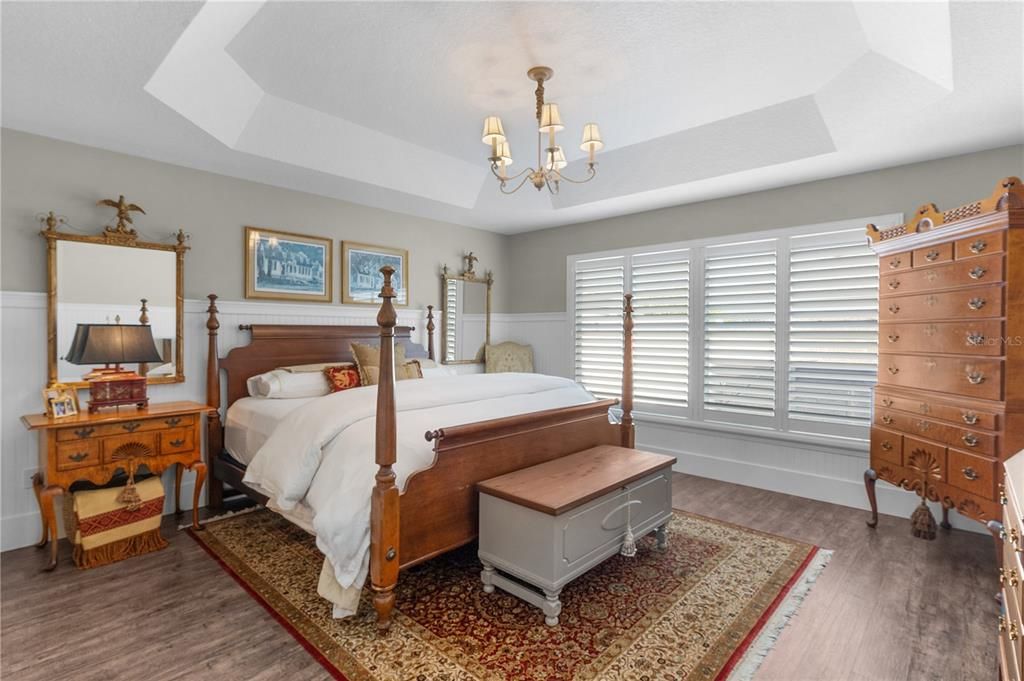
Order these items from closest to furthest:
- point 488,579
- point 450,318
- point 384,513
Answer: point 384,513 < point 488,579 < point 450,318

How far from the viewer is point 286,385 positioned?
3.65 meters

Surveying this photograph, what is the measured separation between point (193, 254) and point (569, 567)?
3400 millimetres

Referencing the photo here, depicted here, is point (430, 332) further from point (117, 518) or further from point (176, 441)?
point (117, 518)

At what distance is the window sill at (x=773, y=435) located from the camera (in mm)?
3863

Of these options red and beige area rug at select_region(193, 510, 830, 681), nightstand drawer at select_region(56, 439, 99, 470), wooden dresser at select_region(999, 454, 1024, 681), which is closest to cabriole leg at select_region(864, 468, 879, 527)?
red and beige area rug at select_region(193, 510, 830, 681)

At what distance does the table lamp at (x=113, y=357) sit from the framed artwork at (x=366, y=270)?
1.74 metres

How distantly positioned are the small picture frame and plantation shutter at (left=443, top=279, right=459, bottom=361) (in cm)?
314

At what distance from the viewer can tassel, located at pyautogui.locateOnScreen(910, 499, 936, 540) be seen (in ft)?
10.6

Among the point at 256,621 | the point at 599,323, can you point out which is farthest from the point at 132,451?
the point at 599,323

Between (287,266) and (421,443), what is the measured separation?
99.5 inches

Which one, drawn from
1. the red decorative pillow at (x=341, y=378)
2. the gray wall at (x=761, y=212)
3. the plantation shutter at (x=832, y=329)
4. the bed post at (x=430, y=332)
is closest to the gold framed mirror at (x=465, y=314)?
the bed post at (x=430, y=332)

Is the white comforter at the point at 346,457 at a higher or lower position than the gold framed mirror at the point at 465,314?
lower

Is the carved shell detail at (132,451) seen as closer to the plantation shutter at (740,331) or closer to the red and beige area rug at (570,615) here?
the red and beige area rug at (570,615)

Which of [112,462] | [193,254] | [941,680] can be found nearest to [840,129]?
[941,680]
